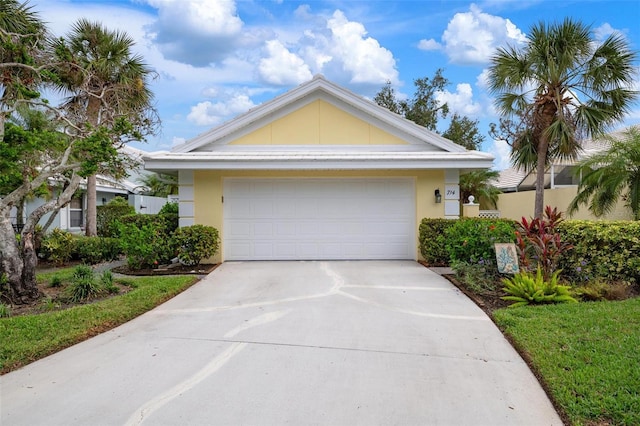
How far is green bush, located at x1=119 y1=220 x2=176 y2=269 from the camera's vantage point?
8852 millimetres

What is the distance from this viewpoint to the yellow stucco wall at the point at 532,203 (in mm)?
15422

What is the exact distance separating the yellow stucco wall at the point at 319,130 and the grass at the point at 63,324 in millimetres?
5253

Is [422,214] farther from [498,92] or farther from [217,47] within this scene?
[217,47]

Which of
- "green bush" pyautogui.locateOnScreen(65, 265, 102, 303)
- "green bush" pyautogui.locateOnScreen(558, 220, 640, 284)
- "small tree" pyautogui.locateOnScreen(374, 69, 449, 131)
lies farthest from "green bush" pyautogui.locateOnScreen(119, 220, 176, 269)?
"small tree" pyautogui.locateOnScreen(374, 69, 449, 131)

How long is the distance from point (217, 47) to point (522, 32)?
8683 millimetres

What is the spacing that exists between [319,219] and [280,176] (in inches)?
60.4

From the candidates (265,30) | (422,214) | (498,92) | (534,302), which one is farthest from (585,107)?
(265,30)

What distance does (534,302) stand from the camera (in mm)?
6004

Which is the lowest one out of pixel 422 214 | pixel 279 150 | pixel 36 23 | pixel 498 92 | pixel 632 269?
pixel 632 269

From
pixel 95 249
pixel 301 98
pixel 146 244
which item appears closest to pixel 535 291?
pixel 301 98

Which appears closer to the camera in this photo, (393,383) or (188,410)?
(188,410)

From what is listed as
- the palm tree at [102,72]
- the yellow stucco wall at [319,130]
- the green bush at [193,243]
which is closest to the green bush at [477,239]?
the yellow stucco wall at [319,130]

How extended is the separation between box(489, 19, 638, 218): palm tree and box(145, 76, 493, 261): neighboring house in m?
3.18

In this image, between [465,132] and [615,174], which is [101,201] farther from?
[615,174]
